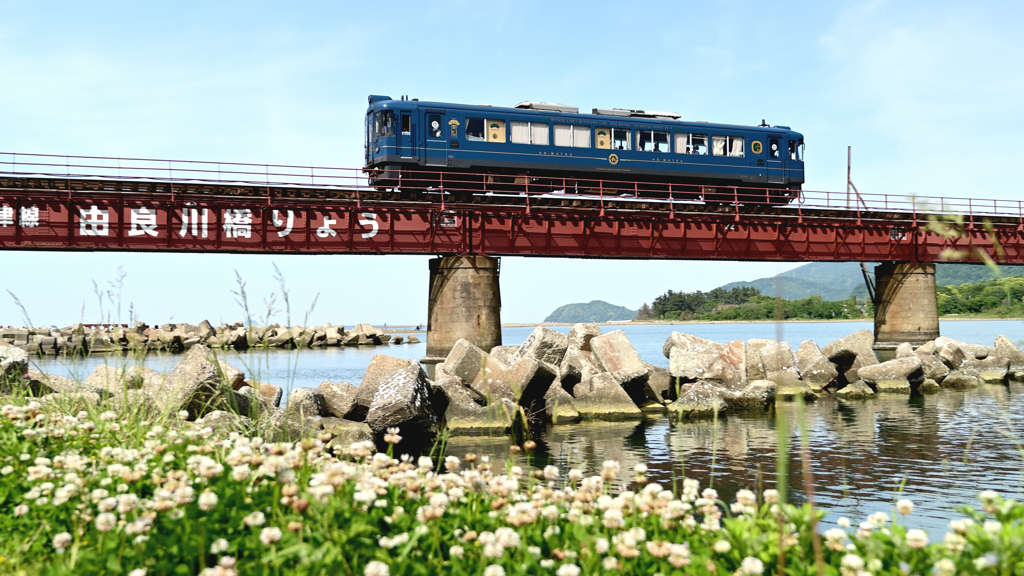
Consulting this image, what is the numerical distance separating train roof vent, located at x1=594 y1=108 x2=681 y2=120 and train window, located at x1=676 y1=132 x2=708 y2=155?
92 centimetres

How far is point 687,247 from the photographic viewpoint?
30.9 meters

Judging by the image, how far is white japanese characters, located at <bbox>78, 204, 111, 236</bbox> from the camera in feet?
81.2

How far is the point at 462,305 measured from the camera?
27.1 meters

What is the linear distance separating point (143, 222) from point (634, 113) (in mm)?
19090

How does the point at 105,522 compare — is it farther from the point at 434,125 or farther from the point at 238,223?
the point at 434,125

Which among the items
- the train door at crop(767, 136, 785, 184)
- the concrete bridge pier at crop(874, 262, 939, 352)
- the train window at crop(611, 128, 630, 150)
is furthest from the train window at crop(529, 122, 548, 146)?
the concrete bridge pier at crop(874, 262, 939, 352)

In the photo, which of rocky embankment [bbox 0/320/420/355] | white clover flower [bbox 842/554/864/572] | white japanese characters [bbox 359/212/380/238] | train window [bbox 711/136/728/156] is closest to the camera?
white clover flower [bbox 842/554/864/572]

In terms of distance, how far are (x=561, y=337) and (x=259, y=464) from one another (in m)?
13.7

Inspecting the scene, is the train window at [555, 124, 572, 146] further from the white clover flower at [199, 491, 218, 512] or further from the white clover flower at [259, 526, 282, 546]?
the white clover flower at [259, 526, 282, 546]

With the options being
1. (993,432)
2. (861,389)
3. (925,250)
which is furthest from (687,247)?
(993,432)

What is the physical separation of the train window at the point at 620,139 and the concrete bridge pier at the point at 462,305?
6.85 metres

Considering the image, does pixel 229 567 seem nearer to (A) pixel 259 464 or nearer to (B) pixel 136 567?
(B) pixel 136 567

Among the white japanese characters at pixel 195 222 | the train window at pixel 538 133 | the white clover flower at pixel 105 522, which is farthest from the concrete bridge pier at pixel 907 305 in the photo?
the white clover flower at pixel 105 522

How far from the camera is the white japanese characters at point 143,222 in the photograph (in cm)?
2519
